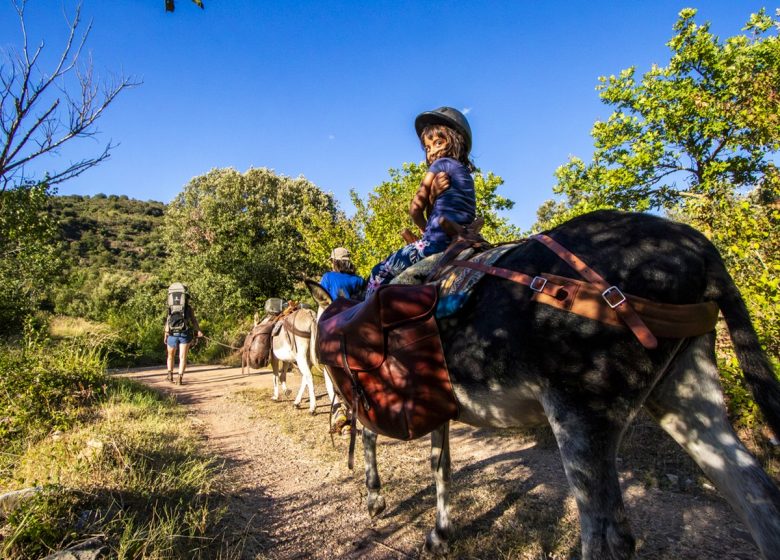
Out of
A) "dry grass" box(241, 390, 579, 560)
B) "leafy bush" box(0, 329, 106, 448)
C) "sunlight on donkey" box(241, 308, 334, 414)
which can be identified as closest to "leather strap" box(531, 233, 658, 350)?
"dry grass" box(241, 390, 579, 560)

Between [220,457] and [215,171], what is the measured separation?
25128 millimetres

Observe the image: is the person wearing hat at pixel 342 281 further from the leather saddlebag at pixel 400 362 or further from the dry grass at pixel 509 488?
the dry grass at pixel 509 488

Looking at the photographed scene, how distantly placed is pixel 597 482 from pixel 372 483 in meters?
2.23

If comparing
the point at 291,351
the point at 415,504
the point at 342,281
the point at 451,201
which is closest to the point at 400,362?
the point at 451,201

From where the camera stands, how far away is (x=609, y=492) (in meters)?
1.55

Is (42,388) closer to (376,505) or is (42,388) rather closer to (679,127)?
(376,505)

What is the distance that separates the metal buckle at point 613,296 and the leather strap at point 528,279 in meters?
0.15

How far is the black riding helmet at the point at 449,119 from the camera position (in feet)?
9.42

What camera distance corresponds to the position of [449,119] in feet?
9.41

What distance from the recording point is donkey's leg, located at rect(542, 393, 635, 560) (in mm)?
1531

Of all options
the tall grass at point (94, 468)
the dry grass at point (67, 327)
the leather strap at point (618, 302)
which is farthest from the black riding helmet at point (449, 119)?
the dry grass at point (67, 327)

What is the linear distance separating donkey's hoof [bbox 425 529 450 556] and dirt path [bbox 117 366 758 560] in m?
0.10

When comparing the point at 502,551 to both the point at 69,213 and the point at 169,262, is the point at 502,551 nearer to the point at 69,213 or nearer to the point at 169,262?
the point at 169,262

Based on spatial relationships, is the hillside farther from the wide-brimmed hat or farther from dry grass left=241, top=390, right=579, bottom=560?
dry grass left=241, top=390, right=579, bottom=560
